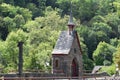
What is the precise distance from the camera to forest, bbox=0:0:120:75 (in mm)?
78938

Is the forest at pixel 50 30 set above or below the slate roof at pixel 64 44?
below

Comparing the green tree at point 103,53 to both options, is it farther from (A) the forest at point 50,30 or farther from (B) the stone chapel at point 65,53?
(B) the stone chapel at point 65,53

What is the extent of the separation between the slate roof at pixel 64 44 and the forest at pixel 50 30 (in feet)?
Answer: 36.6

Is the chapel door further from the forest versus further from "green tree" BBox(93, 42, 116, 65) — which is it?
"green tree" BBox(93, 42, 116, 65)

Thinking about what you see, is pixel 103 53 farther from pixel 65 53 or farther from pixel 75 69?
pixel 65 53

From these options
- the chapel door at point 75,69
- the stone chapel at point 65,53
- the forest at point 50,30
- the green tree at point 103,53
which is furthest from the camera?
the green tree at point 103,53

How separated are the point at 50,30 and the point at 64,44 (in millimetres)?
40982

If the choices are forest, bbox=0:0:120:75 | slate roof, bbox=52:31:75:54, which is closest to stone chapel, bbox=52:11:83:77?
slate roof, bbox=52:31:75:54

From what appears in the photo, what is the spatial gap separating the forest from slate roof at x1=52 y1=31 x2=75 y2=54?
11145 mm

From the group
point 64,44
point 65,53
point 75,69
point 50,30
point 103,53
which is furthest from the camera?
point 103,53

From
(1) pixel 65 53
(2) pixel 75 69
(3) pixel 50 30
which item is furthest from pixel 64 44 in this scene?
(3) pixel 50 30

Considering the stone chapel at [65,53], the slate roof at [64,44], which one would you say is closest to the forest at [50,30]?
the stone chapel at [65,53]

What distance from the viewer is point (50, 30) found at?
98.8 meters

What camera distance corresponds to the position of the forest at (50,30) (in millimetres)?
78938
